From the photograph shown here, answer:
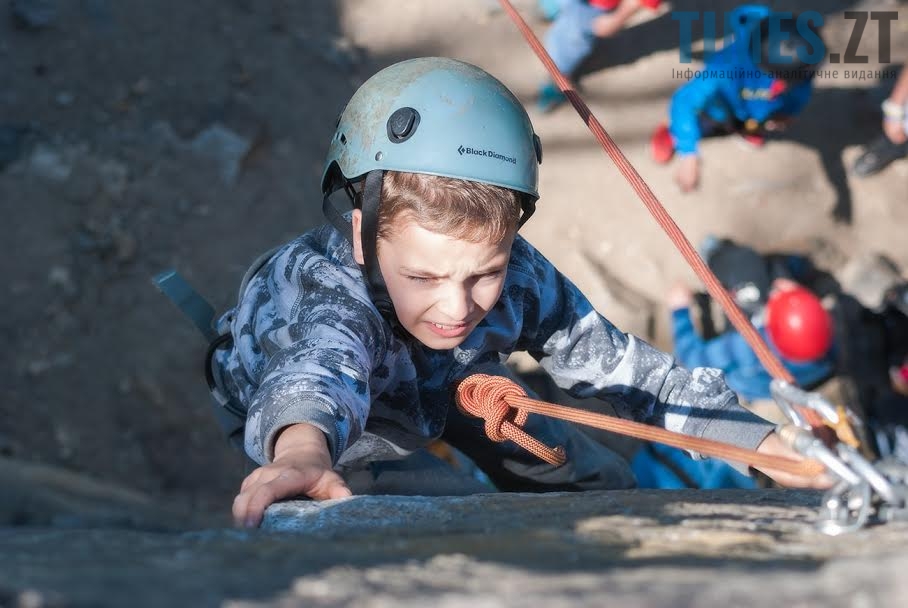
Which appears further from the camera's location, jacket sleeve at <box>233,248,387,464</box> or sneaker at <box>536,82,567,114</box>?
sneaker at <box>536,82,567,114</box>

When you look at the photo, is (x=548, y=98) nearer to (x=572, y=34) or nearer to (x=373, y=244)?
(x=572, y=34)

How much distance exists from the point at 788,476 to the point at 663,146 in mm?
4081

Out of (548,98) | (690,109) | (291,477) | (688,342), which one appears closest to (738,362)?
(688,342)

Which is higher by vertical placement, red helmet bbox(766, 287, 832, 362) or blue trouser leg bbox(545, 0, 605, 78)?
blue trouser leg bbox(545, 0, 605, 78)

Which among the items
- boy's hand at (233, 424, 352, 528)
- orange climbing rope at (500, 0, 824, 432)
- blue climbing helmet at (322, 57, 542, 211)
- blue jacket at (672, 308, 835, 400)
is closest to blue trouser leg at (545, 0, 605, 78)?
blue jacket at (672, 308, 835, 400)

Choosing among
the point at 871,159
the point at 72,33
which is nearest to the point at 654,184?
the point at 871,159

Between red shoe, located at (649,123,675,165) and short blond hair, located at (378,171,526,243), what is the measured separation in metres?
3.94

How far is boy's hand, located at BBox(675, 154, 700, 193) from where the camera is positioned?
17.6ft

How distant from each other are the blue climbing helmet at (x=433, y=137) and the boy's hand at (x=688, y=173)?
11.3 feet

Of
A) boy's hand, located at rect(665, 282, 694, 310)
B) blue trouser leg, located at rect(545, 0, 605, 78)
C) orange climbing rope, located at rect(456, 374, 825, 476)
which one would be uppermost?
blue trouser leg, located at rect(545, 0, 605, 78)

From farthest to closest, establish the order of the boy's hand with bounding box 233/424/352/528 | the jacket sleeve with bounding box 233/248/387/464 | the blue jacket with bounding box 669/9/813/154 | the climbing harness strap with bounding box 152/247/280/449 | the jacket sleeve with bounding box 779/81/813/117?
the jacket sleeve with bounding box 779/81/813/117, the blue jacket with bounding box 669/9/813/154, the climbing harness strap with bounding box 152/247/280/449, the jacket sleeve with bounding box 233/248/387/464, the boy's hand with bounding box 233/424/352/528

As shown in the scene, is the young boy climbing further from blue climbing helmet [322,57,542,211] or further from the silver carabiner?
the silver carabiner

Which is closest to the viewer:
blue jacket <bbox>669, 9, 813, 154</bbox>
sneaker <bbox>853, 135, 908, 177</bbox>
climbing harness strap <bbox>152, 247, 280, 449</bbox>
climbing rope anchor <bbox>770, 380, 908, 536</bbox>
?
climbing rope anchor <bbox>770, 380, 908, 536</bbox>

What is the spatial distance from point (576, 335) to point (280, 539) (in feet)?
4.08
